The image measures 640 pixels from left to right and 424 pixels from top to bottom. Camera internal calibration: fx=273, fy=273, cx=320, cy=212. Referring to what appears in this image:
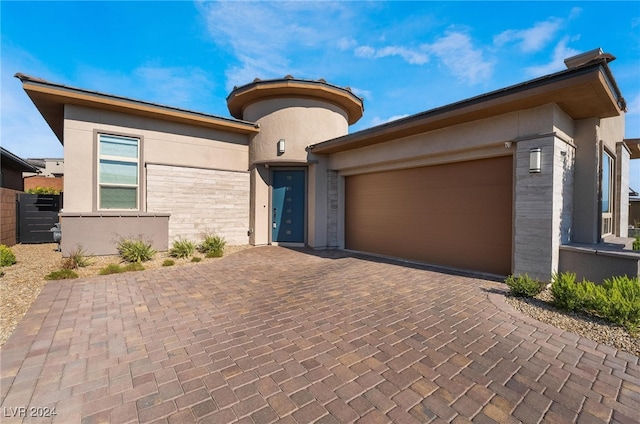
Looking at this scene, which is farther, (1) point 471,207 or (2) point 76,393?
(1) point 471,207

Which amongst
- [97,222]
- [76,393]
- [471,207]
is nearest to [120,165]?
[97,222]

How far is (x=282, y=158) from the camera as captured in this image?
995 cm

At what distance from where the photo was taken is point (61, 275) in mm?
5789

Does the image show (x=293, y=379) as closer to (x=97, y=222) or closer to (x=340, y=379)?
(x=340, y=379)

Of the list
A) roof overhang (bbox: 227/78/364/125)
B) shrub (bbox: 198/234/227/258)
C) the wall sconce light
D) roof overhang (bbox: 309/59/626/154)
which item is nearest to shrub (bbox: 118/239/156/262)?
shrub (bbox: 198/234/227/258)

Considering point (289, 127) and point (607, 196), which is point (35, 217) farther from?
point (607, 196)

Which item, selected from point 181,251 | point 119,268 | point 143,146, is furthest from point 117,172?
point 119,268

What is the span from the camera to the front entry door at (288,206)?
10.6 meters

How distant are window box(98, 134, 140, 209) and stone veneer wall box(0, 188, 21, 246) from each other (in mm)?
3991

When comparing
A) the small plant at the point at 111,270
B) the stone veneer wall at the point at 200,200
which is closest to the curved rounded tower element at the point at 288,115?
the stone veneer wall at the point at 200,200

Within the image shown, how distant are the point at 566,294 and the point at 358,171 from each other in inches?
259

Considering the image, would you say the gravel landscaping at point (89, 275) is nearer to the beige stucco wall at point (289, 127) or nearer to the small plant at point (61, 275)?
the small plant at point (61, 275)

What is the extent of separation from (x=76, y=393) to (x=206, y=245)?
6743mm

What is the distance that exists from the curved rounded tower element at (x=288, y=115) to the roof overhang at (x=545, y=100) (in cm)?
370
